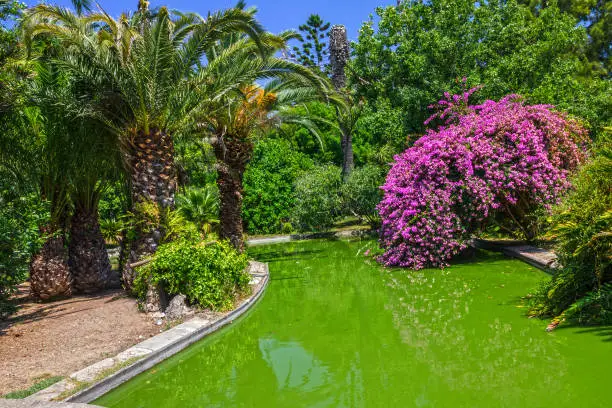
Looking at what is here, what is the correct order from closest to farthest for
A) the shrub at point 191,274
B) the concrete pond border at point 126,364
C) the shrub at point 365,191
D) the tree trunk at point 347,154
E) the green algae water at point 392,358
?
1. the green algae water at point 392,358
2. the concrete pond border at point 126,364
3. the shrub at point 191,274
4. the shrub at point 365,191
5. the tree trunk at point 347,154

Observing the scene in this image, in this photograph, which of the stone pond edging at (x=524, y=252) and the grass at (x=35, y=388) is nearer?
the grass at (x=35, y=388)

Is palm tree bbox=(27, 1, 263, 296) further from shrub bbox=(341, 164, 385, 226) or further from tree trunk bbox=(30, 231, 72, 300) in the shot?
shrub bbox=(341, 164, 385, 226)

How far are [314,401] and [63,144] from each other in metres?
8.83

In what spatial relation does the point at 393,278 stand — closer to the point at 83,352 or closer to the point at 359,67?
the point at 83,352

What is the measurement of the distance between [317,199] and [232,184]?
30.4 feet

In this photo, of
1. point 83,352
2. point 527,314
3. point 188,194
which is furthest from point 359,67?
point 83,352

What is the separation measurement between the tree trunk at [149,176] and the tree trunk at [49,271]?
2183 millimetres

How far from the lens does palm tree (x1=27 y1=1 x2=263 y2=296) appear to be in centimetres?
995

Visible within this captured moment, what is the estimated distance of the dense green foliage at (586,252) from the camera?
7.09m

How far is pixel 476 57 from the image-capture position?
18.6 metres

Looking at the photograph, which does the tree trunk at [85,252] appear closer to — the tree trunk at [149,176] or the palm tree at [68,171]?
the palm tree at [68,171]

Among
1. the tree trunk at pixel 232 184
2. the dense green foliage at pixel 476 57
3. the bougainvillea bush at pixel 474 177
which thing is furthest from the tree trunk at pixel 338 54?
the bougainvillea bush at pixel 474 177

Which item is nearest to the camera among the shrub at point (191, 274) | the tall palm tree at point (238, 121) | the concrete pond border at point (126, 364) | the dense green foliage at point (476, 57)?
the concrete pond border at point (126, 364)

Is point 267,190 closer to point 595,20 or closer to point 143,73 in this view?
point 143,73
